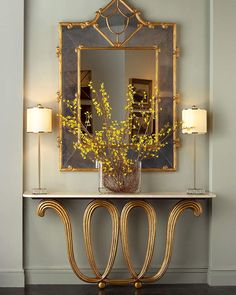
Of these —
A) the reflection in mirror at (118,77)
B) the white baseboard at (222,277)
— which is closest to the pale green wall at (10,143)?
the reflection in mirror at (118,77)

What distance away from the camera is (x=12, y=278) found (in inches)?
207

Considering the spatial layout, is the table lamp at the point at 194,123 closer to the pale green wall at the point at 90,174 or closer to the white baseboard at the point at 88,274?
the pale green wall at the point at 90,174

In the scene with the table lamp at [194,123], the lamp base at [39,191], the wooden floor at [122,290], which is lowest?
the wooden floor at [122,290]

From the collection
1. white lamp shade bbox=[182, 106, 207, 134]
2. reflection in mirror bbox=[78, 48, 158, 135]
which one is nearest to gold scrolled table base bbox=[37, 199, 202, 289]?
white lamp shade bbox=[182, 106, 207, 134]

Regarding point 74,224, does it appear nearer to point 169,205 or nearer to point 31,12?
point 169,205

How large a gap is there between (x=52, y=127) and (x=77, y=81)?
479mm

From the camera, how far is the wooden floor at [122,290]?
507 centimetres

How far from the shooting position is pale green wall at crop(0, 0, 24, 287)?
5281 millimetres

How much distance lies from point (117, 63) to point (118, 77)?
13 centimetres

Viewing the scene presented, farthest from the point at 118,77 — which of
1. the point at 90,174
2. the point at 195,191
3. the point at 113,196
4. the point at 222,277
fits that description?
the point at 222,277

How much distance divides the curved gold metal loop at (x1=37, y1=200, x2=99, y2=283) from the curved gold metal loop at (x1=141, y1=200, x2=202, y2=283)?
54 centimetres

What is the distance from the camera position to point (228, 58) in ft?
17.5

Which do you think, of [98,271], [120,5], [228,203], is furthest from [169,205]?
[120,5]

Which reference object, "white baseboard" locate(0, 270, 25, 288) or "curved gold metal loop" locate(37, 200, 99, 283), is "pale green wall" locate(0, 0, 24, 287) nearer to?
"white baseboard" locate(0, 270, 25, 288)
